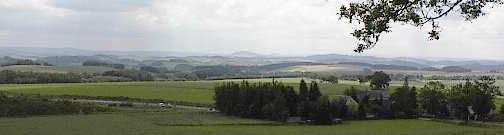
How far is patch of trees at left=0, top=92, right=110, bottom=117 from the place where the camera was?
77.1 m

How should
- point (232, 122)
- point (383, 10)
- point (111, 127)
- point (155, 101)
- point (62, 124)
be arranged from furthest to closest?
point (155, 101)
point (232, 122)
point (62, 124)
point (111, 127)
point (383, 10)

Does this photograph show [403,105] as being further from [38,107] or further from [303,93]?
[38,107]

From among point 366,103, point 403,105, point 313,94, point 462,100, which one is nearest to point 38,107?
point 313,94

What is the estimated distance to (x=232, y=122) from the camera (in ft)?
230

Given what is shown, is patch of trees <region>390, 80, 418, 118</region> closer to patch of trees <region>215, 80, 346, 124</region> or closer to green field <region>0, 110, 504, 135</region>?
patch of trees <region>215, 80, 346, 124</region>

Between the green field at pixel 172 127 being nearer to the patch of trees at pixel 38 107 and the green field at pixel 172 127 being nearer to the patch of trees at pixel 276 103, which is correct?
the patch of trees at pixel 276 103

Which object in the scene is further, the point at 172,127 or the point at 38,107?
the point at 38,107

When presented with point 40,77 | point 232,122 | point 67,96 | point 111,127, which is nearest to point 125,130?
point 111,127

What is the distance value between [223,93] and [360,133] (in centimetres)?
3438

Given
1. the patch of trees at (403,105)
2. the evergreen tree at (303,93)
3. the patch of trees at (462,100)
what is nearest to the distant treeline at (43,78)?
the evergreen tree at (303,93)

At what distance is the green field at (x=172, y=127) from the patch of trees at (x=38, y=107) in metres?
5.21

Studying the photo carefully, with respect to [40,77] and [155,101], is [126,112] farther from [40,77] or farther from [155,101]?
[40,77]

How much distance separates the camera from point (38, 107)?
261 feet

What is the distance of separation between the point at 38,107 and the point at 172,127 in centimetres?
2738
